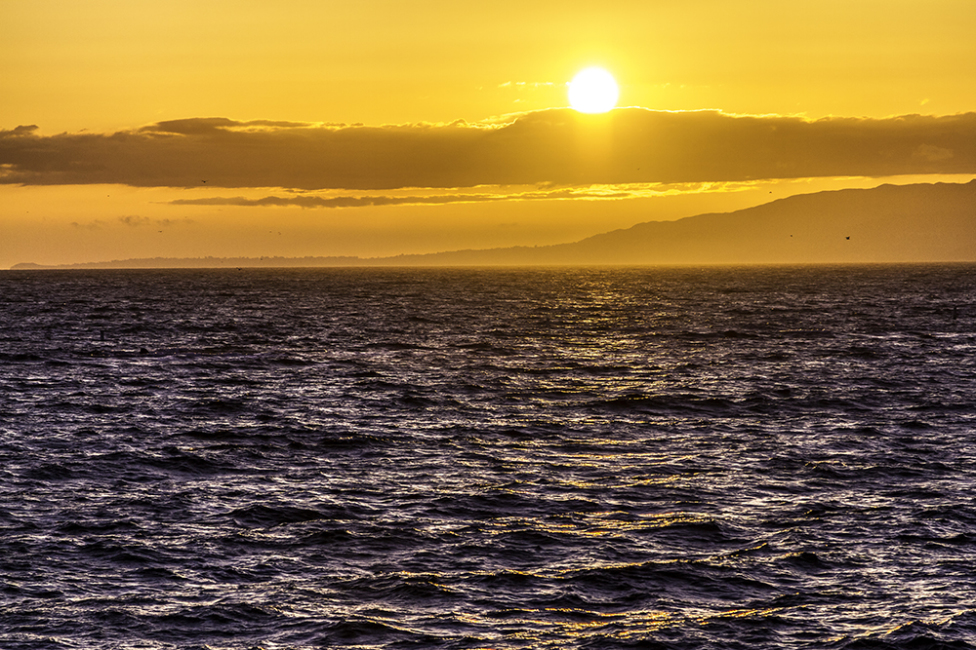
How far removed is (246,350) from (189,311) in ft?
176

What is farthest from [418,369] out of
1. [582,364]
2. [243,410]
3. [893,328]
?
[893,328]

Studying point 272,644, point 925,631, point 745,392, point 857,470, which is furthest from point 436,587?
point 745,392

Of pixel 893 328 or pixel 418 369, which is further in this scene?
pixel 893 328

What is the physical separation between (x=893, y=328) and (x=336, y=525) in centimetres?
7909

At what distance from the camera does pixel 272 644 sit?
747 inches

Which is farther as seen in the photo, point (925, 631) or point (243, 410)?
point (243, 410)

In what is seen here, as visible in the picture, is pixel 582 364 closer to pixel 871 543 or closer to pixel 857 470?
pixel 857 470

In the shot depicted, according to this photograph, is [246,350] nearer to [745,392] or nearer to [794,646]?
[745,392]

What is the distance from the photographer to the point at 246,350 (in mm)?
74438

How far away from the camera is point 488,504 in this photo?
95.2ft

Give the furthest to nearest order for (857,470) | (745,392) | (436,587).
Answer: (745,392) < (857,470) < (436,587)

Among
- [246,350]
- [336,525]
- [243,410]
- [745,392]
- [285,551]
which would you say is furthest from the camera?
[246,350]

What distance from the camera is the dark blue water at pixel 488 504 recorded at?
66.6 ft

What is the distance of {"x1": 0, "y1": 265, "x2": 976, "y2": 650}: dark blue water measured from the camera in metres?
20.3
